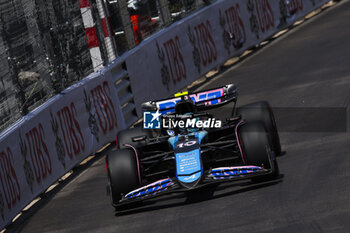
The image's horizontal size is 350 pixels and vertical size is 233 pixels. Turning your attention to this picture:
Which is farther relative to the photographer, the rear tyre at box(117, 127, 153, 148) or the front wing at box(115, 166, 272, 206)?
the rear tyre at box(117, 127, 153, 148)

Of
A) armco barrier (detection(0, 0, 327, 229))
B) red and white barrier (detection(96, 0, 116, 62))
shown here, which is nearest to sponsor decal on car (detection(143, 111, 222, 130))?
armco barrier (detection(0, 0, 327, 229))

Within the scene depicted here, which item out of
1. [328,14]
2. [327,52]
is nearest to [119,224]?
[327,52]

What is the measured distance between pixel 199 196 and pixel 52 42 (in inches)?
182

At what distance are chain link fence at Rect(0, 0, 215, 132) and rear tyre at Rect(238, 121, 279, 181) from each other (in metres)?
3.72

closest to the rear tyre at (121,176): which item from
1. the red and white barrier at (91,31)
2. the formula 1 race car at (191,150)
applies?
the formula 1 race car at (191,150)

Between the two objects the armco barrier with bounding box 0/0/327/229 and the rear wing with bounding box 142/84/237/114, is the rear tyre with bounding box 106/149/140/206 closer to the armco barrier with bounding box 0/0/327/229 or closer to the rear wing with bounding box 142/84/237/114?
the rear wing with bounding box 142/84/237/114

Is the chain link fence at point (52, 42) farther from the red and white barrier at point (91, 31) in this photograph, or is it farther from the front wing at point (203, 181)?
the front wing at point (203, 181)

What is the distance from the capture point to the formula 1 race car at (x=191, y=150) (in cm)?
870

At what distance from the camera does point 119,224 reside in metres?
8.76

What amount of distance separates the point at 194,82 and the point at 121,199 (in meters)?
9.46

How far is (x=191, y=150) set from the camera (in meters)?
8.91

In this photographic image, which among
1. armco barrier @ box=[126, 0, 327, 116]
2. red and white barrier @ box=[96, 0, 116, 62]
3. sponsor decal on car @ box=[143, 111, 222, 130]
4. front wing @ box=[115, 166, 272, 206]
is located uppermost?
red and white barrier @ box=[96, 0, 116, 62]

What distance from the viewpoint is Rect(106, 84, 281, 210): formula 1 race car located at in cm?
870

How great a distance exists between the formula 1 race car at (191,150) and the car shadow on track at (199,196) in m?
0.10
